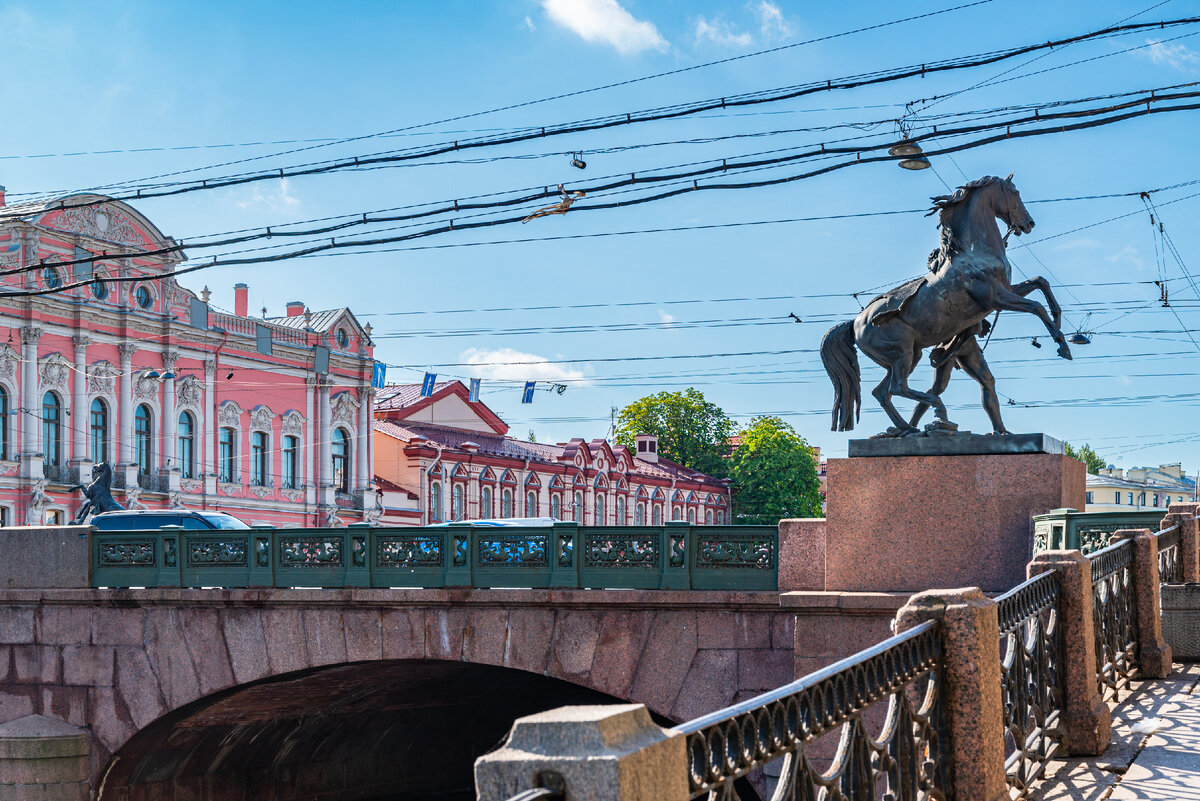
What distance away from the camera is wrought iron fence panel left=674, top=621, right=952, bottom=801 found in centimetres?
340

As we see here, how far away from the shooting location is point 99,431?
3975cm

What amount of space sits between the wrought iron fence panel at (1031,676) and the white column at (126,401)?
1440 inches

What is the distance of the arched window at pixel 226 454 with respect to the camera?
1710 inches

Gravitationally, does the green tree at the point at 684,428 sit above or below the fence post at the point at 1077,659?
above

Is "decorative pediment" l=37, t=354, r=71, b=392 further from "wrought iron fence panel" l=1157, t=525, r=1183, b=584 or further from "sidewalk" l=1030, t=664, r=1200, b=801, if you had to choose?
"sidewalk" l=1030, t=664, r=1200, b=801

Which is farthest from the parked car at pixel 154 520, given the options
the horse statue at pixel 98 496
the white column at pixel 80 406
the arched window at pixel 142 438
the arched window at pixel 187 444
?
the arched window at pixel 187 444

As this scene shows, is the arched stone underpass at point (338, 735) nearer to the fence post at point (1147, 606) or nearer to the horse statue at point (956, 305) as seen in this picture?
the horse statue at point (956, 305)

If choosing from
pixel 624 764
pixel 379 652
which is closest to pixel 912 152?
pixel 379 652

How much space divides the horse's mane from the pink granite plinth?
5.37 feet

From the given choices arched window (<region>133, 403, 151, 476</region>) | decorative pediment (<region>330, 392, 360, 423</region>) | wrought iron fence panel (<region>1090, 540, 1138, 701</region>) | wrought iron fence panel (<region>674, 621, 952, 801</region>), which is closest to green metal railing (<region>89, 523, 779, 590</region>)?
wrought iron fence panel (<region>1090, 540, 1138, 701</region>)

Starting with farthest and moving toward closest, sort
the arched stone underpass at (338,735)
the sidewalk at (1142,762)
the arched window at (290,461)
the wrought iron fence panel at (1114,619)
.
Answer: the arched window at (290,461) < the arched stone underpass at (338,735) < the wrought iron fence panel at (1114,619) < the sidewalk at (1142,762)

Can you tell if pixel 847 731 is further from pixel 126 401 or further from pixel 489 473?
pixel 489 473

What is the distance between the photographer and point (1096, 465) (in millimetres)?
111812

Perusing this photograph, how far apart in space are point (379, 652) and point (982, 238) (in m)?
7.14
